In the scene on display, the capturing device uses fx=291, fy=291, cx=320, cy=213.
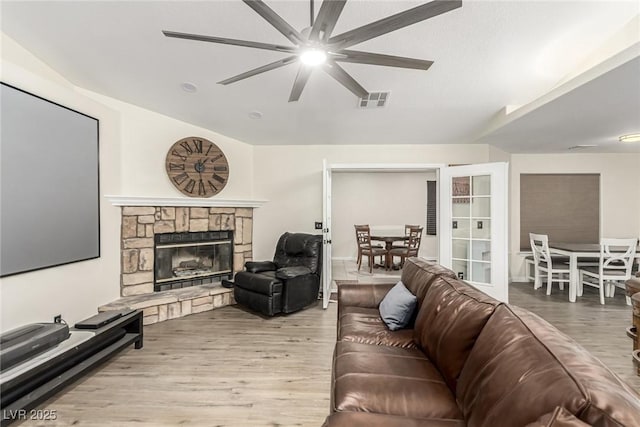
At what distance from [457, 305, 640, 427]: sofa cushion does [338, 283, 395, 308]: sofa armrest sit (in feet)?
4.51

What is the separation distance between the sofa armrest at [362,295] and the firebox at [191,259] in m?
2.46

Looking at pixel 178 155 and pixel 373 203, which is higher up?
pixel 178 155

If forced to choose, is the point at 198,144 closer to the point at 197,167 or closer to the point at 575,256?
the point at 197,167

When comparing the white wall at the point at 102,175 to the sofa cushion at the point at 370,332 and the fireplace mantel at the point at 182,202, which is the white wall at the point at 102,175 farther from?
the sofa cushion at the point at 370,332

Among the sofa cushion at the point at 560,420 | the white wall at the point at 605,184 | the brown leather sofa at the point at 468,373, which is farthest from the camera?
the white wall at the point at 605,184

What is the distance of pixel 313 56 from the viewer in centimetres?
172

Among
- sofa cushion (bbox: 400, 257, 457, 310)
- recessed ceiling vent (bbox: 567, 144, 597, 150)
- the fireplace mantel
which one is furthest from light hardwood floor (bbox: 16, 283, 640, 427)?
recessed ceiling vent (bbox: 567, 144, 597, 150)

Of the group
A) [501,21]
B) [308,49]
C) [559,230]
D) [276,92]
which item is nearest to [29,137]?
[276,92]

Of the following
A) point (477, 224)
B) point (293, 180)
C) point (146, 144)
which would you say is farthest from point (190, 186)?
point (477, 224)

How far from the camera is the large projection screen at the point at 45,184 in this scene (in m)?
2.31

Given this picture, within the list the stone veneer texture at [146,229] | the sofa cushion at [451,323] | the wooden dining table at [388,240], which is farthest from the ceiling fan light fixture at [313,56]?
the wooden dining table at [388,240]

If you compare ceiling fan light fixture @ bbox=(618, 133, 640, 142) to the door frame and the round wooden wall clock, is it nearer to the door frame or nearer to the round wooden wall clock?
the door frame

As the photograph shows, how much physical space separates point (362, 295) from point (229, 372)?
134 centimetres

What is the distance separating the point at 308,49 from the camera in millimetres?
1662
